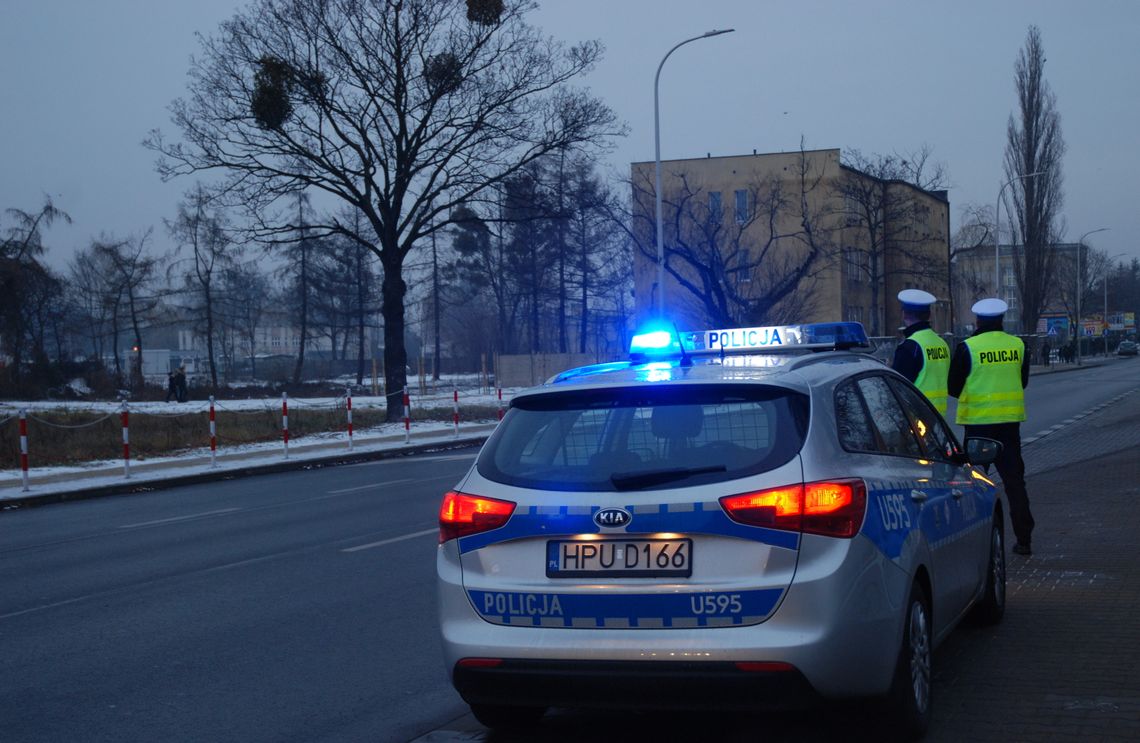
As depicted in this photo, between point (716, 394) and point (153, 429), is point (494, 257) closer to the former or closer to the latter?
point (153, 429)

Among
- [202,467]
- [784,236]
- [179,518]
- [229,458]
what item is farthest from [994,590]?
[784,236]

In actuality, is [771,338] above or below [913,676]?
above

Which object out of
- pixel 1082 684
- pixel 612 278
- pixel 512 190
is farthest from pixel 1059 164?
pixel 1082 684

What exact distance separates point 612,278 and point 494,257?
8145 millimetres

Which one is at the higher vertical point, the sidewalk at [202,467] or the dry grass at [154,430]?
the dry grass at [154,430]

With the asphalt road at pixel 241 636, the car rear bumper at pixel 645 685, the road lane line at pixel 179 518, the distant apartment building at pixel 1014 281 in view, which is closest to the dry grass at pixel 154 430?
the road lane line at pixel 179 518

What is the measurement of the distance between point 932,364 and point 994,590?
11.0ft

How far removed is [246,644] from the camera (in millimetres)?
7609

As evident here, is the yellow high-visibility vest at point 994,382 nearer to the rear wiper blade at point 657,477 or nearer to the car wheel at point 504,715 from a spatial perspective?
the car wheel at point 504,715

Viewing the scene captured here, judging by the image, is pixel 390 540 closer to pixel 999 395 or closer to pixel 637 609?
pixel 999 395

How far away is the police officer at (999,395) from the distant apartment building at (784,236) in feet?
70.5

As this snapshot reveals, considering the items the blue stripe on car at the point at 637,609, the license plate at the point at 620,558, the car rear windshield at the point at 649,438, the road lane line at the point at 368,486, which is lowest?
the road lane line at the point at 368,486

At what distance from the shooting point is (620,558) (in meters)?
4.64

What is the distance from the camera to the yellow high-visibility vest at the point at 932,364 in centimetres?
1012
